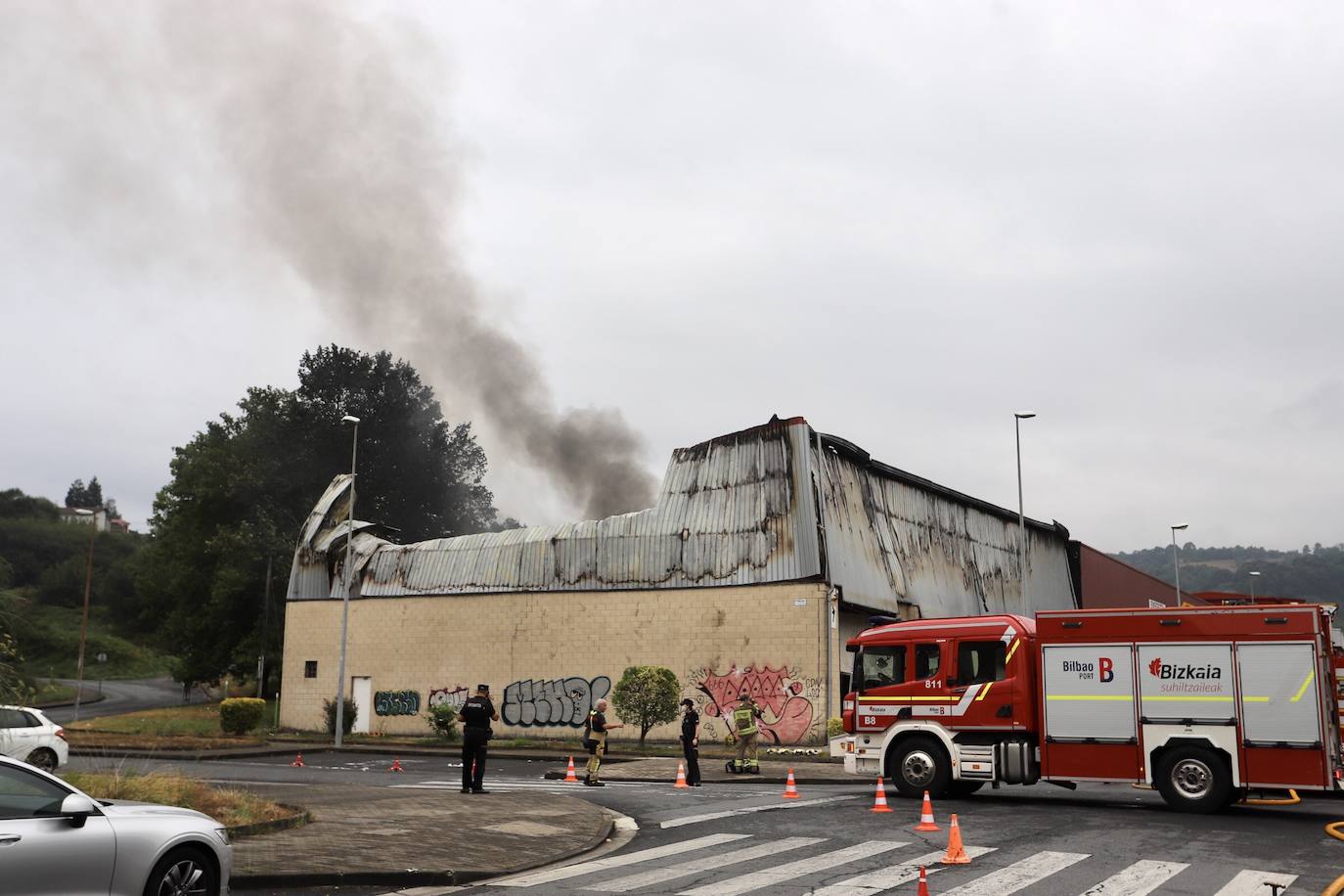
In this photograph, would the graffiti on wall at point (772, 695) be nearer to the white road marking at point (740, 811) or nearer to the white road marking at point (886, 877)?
the white road marking at point (740, 811)

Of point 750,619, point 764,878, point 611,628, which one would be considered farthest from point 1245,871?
point 611,628

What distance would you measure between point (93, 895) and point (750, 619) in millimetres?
27253

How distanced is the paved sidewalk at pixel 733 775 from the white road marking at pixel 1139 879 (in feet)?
34.3

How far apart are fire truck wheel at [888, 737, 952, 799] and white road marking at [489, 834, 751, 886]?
525 centimetres

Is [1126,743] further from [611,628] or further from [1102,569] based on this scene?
[1102,569]

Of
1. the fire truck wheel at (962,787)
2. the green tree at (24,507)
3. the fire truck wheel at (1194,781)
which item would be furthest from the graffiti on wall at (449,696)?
the green tree at (24,507)

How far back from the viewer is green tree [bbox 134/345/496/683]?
56375mm

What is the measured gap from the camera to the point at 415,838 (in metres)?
12.2

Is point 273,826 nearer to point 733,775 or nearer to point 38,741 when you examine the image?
point 38,741

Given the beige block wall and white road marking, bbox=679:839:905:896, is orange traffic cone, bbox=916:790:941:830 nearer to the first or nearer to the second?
white road marking, bbox=679:839:905:896

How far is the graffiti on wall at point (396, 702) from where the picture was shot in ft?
128

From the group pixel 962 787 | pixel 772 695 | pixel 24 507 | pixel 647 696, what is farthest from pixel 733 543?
pixel 24 507

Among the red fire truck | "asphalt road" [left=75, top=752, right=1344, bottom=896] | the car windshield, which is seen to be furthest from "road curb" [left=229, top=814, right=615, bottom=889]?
the red fire truck

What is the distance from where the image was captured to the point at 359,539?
140ft
